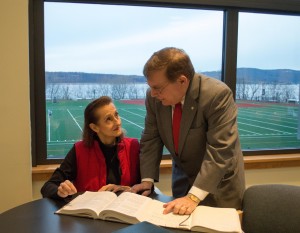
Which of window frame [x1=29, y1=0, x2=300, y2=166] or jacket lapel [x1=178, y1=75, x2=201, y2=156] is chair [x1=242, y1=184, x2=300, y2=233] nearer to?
jacket lapel [x1=178, y1=75, x2=201, y2=156]

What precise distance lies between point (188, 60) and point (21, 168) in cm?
157

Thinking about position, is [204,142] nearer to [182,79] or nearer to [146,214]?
[182,79]

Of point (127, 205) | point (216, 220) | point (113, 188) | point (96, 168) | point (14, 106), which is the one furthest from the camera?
point (14, 106)

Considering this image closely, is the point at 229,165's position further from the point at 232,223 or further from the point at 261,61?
the point at 261,61

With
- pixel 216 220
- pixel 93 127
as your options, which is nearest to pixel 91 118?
pixel 93 127

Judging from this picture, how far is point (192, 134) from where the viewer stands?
167cm

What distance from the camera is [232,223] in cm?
125

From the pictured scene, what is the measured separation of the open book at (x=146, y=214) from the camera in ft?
4.06

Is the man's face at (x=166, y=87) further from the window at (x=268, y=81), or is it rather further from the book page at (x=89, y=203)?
the window at (x=268, y=81)

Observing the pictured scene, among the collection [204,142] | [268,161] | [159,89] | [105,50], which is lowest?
[268,161]

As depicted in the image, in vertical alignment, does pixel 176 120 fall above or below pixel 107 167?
above

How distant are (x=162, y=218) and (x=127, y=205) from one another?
171 mm

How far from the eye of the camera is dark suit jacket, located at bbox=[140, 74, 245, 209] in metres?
1.54

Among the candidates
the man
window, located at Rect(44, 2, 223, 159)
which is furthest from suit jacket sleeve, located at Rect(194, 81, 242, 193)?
window, located at Rect(44, 2, 223, 159)
